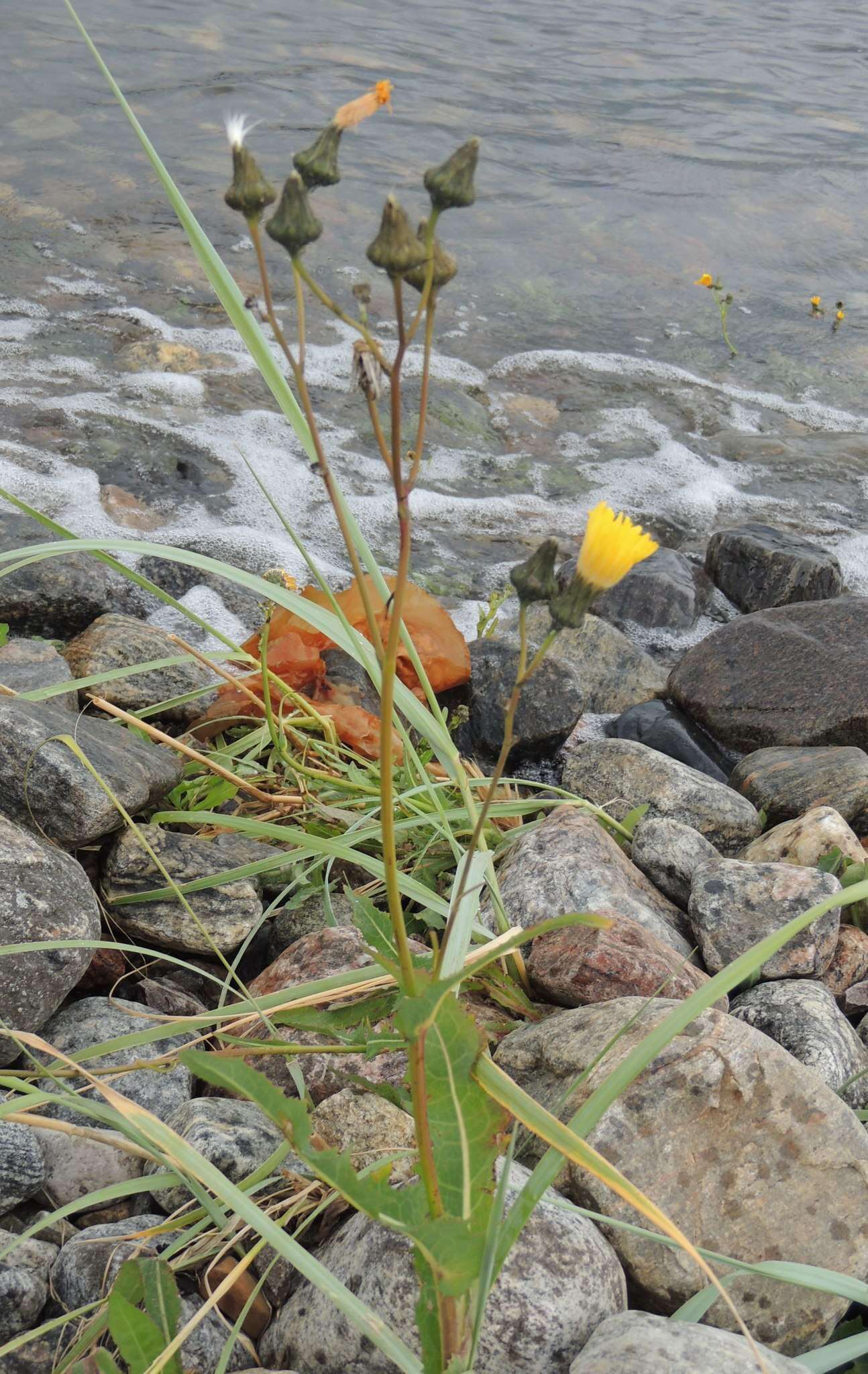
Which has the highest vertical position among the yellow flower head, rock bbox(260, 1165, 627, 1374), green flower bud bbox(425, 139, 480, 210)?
green flower bud bbox(425, 139, 480, 210)

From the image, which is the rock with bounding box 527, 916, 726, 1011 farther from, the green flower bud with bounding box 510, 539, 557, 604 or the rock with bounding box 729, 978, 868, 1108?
the green flower bud with bounding box 510, 539, 557, 604

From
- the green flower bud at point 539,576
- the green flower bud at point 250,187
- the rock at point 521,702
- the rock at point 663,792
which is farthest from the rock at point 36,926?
the rock at point 521,702

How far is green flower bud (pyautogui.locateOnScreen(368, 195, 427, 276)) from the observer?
80 centimetres

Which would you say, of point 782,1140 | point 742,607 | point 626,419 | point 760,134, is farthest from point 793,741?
point 760,134

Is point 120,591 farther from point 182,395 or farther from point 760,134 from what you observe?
point 760,134

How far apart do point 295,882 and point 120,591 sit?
6.80 feet

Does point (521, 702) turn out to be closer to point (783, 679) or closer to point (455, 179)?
point (783, 679)

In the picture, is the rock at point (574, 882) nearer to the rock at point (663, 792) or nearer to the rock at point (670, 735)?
the rock at point (663, 792)

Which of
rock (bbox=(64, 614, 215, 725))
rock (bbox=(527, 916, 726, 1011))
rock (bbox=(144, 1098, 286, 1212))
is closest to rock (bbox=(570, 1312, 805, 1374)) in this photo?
rock (bbox=(144, 1098, 286, 1212))

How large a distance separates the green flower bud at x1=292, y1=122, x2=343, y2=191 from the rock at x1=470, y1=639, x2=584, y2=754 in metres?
2.34

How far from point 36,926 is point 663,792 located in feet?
5.26

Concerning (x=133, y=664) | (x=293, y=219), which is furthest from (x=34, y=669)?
(x=293, y=219)

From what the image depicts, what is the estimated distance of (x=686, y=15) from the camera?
12.9 m

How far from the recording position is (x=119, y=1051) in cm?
167
